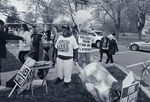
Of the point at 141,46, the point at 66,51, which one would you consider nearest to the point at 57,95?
the point at 66,51

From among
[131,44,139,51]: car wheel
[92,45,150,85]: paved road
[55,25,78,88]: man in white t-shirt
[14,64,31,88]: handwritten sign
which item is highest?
[55,25,78,88]: man in white t-shirt

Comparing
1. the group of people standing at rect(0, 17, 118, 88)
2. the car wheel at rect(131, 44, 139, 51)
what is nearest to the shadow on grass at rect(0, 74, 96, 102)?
the group of people standing at rect(0, 17, 118, 88)

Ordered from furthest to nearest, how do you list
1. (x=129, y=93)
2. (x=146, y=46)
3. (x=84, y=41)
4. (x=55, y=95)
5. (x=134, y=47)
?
(x=134, y=47), (x=146, y=46), (x=84, y=41), (x=55, y=95), (x=129, y=93)

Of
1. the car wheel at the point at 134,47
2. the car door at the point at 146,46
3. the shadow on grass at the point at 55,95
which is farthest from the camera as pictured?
the car wheel at the point at 134,47

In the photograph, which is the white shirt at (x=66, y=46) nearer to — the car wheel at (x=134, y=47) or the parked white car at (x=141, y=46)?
the parked white car at (x=141, y=46)

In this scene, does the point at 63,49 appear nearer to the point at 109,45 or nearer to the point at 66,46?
the point at 66,46

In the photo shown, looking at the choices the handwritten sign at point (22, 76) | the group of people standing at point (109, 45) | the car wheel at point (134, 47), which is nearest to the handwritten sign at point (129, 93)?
the handwritten sign at point (22, 76)

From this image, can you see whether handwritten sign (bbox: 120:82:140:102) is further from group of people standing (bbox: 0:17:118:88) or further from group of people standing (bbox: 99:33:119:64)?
group of people standing (bbox: 99:33:119:64)

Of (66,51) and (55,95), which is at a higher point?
(66,51)

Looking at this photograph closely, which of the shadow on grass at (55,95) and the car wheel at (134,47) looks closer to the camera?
the shadow on grass at (55,95)

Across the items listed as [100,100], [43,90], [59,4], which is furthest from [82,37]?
[59,4]

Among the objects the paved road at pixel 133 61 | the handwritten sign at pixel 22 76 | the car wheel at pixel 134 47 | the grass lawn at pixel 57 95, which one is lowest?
the paved road at pixel 133 61

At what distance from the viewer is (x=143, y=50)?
22.1m

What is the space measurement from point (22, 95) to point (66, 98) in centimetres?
116
